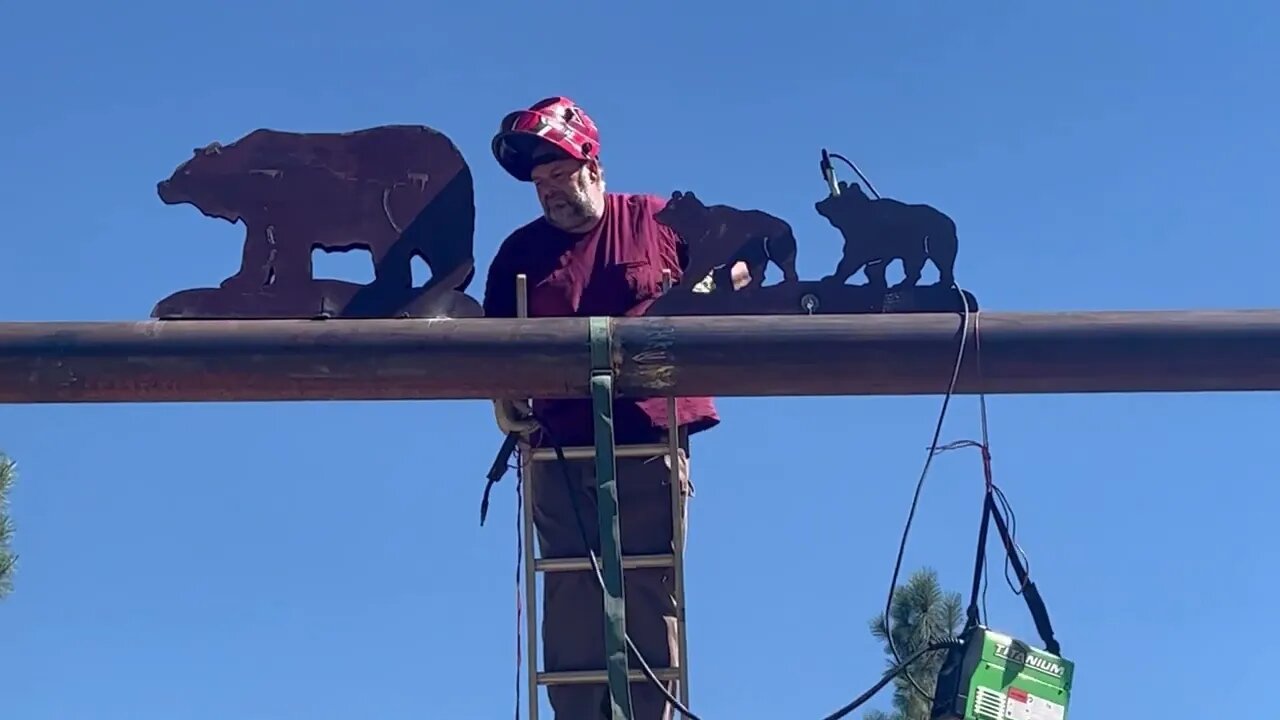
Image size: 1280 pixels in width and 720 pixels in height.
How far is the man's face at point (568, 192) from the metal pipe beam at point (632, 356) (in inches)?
27.8

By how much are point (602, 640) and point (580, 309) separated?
1.17 m

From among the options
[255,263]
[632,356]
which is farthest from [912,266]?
[255,263]

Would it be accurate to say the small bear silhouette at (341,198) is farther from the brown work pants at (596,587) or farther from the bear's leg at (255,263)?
the brown work pants at (596,587)

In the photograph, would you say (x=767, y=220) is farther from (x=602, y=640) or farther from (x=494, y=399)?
(x=602, y=640)

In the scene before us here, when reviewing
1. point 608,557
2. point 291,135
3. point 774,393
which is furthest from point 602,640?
point 291,135

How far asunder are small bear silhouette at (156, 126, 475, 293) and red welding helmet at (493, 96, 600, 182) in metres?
0.21

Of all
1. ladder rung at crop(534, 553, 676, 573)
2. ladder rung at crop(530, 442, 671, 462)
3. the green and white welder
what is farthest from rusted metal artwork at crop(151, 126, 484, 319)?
the green and white welder

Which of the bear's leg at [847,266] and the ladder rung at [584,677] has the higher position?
→ the bear's leg at [847,266]

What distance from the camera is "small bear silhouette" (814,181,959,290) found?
6.39 m

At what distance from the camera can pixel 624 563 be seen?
252 inches

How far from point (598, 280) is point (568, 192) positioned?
0.33 meters

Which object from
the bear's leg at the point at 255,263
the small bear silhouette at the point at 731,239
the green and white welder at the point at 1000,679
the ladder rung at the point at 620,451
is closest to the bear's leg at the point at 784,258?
the small bear silhouette at the point at 731,239

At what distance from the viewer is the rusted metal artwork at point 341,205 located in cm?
634

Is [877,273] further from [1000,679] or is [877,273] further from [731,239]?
[1000,679]
